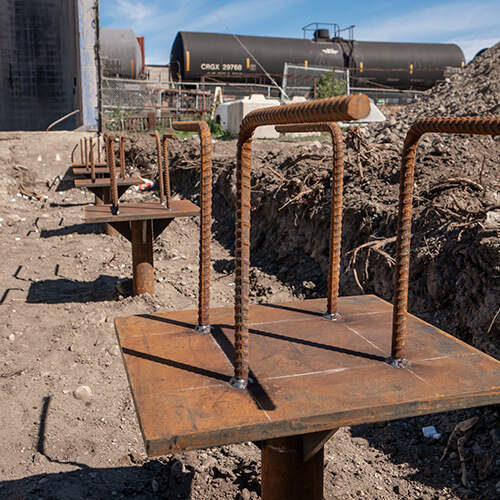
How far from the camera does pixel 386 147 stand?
6871 millimetres

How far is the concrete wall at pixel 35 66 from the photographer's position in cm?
1695

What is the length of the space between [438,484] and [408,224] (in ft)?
6.27

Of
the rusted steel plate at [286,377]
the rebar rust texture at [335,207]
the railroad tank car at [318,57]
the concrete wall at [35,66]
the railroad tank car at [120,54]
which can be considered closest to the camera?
the rusted steel plate at [286,377]

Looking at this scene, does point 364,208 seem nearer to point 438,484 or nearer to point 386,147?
point 386,147

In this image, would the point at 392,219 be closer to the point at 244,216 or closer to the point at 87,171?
the point at 244,216

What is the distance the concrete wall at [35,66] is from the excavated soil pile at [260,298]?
9.28 metres

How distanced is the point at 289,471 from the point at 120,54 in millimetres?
23257

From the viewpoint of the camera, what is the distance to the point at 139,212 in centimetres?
553

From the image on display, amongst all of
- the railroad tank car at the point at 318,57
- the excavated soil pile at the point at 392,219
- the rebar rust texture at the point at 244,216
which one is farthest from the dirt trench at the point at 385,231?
the railroad tank car at the point at 318,57

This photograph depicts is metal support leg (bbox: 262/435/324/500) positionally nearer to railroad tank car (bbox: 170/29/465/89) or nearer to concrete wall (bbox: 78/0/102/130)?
concrete wall (bbox: 78/0/102/130)

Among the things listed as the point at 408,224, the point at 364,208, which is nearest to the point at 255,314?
the point at 408,224

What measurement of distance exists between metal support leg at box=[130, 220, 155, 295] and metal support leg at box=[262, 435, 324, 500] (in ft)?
12.8

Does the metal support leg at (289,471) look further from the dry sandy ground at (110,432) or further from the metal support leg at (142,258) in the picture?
the metal support leg at (142,258)

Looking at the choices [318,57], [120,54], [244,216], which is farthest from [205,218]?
[318,57]
